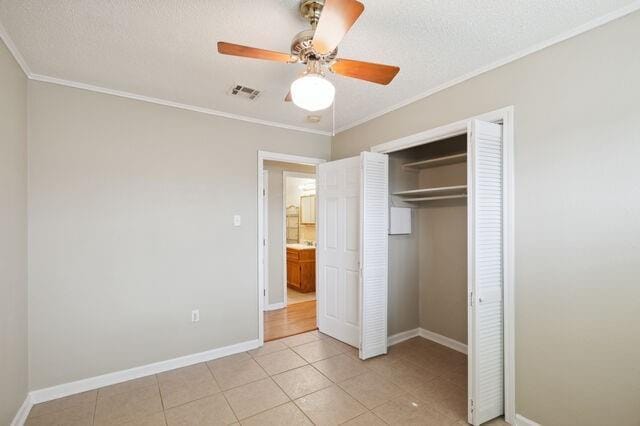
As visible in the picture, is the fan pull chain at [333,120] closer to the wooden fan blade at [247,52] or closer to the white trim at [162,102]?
the white trim at [162,102]

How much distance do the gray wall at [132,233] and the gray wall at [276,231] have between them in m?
1.44

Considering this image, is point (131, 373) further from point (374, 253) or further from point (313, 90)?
point (313, 90)

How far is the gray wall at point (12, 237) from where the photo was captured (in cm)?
196

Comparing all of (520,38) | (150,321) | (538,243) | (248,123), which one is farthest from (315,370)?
(520,38)

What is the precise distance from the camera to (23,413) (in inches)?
88.7

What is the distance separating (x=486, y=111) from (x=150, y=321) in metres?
3.43

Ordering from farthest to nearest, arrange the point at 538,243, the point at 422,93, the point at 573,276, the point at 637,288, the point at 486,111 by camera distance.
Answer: the point at 422,93 < the point at 486,111 < the point at 538,243 < the point at 573,276 < the point at 637,288

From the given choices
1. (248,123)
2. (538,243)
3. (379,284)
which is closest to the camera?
(538,243)

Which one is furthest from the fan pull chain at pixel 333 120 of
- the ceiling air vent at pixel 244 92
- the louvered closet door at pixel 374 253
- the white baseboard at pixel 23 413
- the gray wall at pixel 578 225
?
the white baseboard at pixel 23 413

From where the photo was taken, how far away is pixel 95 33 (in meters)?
1.95

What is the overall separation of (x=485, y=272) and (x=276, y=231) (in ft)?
11.3

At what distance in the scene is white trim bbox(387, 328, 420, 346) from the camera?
11.8 feet

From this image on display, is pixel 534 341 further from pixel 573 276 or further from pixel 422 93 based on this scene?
pixel 422 93

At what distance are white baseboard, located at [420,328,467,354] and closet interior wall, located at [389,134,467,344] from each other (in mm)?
41
